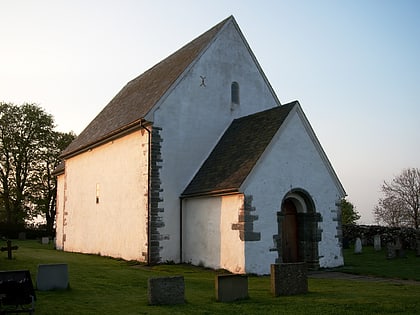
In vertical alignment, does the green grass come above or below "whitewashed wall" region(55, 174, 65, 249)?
below

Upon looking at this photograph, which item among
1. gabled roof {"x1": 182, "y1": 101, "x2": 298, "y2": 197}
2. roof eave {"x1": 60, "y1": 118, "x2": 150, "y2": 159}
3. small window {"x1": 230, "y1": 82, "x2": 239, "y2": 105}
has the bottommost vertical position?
gabled roof {"x1": 182, "y1": 101, "x2": 298, "y2": 197}

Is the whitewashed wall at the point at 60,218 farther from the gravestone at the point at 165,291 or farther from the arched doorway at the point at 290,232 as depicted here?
the gravestone at the point at 165,291

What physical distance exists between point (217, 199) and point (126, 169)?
5795mm

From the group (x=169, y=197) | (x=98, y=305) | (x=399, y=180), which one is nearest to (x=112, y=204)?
(x=169, y=197)

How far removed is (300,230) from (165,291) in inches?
395

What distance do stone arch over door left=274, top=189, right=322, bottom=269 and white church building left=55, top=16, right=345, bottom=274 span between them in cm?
4

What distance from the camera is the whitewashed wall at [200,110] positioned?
2023 centimetres

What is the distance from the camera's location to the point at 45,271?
39.3 ft

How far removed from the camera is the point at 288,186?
18.5 meters

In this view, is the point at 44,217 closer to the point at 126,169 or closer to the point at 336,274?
the point at 126,169

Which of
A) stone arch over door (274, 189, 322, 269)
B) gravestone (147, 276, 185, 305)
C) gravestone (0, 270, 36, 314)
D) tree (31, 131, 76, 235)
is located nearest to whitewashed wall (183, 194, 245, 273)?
stone arch over door (274, 189, 322, 269)

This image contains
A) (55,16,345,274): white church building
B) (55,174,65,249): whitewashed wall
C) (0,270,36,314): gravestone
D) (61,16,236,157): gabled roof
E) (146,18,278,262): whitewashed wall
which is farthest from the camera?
(55,174,65,249): whitewashed wall

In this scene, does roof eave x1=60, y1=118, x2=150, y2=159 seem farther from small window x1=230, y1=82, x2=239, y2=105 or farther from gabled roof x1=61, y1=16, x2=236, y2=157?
small window x1=230, y1=82, x2=239, y2=105

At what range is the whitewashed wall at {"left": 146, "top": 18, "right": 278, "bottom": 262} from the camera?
66.4 feet
